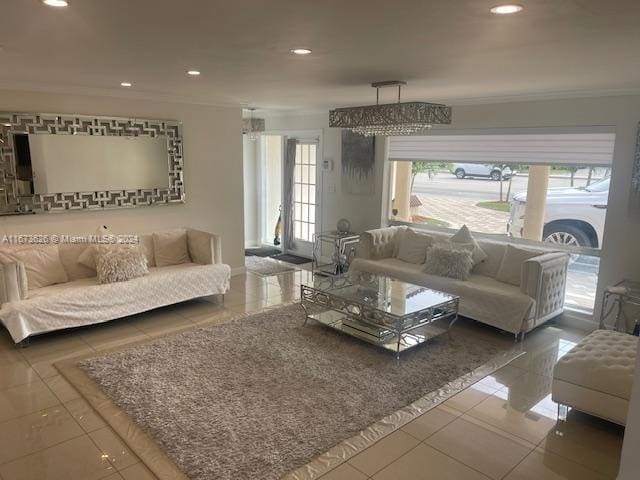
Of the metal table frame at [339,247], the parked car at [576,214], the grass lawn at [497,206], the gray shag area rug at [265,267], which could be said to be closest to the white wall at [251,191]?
the gray shag area rug at [265,267]

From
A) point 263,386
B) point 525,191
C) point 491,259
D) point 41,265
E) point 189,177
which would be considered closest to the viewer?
point 263,386

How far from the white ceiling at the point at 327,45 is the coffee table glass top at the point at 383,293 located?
1.95m

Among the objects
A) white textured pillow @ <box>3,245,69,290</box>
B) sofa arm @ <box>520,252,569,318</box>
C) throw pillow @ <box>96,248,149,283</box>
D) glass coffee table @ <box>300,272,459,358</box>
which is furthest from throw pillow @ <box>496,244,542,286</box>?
white textured pillow @ <box>3,245,69,290</box>

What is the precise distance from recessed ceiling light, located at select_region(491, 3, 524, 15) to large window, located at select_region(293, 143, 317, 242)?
541 cm

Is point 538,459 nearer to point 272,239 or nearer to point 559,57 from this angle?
point 559,57

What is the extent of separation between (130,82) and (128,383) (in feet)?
9.05

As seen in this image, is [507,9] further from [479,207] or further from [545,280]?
[479,207]

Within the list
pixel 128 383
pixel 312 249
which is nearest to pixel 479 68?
pixel 128 383

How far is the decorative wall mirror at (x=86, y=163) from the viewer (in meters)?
4.55

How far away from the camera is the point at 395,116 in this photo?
3.99 meters

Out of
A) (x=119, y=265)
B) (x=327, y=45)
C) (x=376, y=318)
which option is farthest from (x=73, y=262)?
(x=327, y=45)

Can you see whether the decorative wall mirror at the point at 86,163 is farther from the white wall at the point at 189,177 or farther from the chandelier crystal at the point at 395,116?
the chandelier crystal at the point at 395,116

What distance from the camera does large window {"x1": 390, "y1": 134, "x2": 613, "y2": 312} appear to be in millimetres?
4750

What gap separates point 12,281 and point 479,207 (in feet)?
16.3
